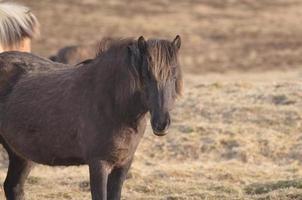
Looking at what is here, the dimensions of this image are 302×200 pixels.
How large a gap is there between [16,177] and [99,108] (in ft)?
5.52

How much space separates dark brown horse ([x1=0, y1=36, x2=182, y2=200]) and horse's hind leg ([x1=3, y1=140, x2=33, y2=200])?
50 cm

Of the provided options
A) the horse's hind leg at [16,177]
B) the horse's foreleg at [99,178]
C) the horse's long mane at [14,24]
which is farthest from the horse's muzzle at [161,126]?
the horse's long mane at [14,24]

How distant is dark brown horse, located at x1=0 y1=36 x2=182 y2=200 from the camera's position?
6.34 metres

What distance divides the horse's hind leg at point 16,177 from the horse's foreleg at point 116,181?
4.52 ft

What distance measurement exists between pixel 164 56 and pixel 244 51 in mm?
21520

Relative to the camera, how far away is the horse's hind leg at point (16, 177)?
8.08 metres

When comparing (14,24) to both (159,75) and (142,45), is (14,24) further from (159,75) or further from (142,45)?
(159,75)

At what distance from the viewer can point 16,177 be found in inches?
318

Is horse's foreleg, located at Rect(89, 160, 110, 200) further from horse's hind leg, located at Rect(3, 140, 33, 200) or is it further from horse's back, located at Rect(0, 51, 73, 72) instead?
horse's hind leg, located at Rect(3, 140, 33, 200)

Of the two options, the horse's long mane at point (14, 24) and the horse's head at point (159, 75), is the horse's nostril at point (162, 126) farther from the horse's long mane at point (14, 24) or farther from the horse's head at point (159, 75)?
the horse's long mane at point (14, 24)

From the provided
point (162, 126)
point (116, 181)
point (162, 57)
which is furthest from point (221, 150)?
point (162, 126)

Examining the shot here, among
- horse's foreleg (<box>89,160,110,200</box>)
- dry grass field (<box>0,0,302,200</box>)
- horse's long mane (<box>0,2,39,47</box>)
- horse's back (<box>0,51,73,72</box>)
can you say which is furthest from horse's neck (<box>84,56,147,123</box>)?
dry grass field (<box>0,0,302,200</box>)

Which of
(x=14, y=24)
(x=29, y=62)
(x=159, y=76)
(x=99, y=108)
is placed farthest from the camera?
(x=14, y=24)

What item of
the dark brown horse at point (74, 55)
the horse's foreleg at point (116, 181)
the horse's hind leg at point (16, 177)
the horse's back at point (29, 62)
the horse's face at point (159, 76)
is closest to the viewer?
the horse's face at point (159, 76)
